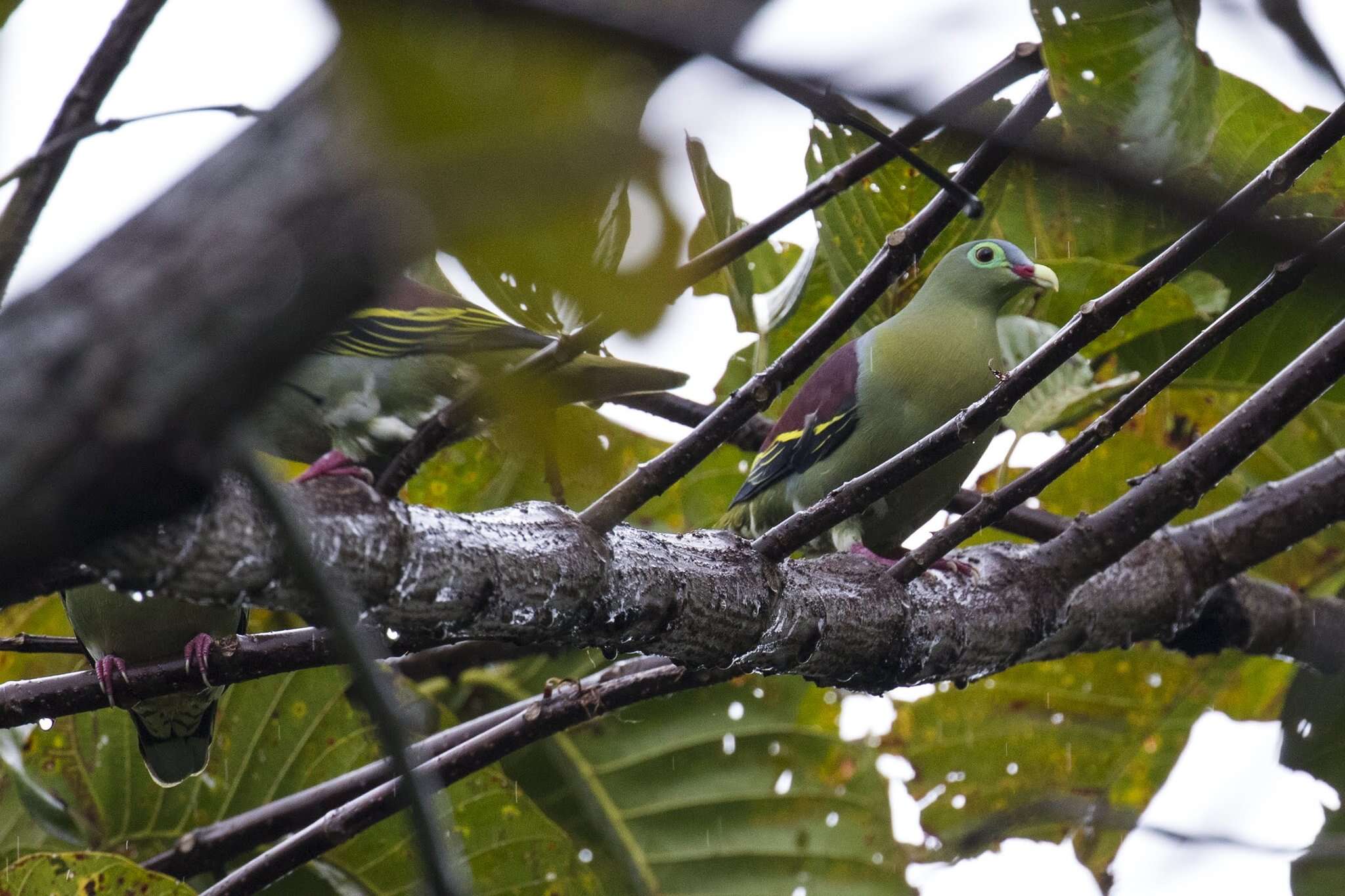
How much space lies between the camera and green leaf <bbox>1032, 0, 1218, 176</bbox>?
82.0 inches

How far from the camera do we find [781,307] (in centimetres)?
251

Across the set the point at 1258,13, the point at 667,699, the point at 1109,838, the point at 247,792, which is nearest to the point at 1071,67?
the point at 1258,13

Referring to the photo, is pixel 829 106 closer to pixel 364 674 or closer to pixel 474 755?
pixel 364 674

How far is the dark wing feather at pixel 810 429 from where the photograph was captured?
3156 mm

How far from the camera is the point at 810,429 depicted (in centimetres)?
317

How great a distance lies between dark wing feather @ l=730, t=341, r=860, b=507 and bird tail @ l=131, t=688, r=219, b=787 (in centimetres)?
154

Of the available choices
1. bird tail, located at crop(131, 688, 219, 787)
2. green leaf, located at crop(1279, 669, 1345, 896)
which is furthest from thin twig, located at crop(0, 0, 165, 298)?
green leaf, located at crop(1279, 669, 1345, 896)

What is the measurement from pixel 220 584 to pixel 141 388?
62 cm

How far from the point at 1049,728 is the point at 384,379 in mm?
2355

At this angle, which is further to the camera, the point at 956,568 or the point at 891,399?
the point at 891,399

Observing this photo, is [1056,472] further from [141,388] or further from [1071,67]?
[141,388]

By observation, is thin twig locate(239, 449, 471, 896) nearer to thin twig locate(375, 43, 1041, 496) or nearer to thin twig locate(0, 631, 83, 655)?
thin twig locate(375, 43, 1041, 496)

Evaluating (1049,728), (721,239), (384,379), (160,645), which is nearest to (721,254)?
(721,239)

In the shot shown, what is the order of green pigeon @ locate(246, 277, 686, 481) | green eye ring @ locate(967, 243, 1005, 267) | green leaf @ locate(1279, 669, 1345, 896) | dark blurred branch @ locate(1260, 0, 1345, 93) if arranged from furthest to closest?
green eye ring @ locate(967, 243, 1005, 267)
green leaf @ locate(1279, 669, 1345, 896)
green pigeon @ locate(246, 277, 686, 481)
dark blurred branch @ locate(1260, 0, 1345, 93)
